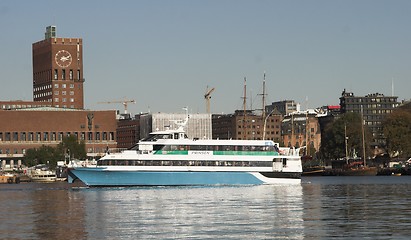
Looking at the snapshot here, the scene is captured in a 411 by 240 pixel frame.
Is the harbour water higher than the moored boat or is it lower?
lower

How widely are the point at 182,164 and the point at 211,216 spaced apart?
46.3 metres

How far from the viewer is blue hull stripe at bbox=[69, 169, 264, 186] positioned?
359ft

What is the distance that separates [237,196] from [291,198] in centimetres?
574

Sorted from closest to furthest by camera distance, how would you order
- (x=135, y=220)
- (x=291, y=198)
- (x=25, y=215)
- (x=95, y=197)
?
(x=135, y=220) → (x=25, y=215) → (x=291, y=198) → (x=95, y=197)

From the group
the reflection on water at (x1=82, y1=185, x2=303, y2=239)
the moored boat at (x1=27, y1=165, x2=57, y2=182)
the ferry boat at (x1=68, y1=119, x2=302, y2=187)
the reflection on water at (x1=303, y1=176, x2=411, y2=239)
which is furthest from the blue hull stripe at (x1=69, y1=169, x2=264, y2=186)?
the moored boat at (x1=27, y1=165, x2=57, y2=182)

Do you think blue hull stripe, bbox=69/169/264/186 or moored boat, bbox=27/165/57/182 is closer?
blue hull stripe, bbox=69/169/264/186

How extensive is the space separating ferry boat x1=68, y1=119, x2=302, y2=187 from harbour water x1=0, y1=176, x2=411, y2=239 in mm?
14207

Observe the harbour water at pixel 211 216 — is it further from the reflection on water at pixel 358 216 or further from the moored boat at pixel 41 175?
the moored boat at pixel 41 175

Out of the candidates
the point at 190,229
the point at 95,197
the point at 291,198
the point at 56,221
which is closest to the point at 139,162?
the point at 95,197

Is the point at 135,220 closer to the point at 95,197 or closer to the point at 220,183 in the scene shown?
the point at 95,197

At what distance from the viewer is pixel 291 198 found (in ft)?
277

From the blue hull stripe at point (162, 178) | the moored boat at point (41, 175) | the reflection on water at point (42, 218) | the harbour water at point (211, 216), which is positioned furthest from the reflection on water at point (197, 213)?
the moored boat at point (41, 175)

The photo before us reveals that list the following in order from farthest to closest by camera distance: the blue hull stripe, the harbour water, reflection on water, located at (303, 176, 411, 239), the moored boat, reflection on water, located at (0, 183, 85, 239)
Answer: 1. the moored boat
2. the blue hull stripe
3. reflection on water, located at (0, 183, 85, 239)
4. the harbour water
5. reflection on water, located at (303, 176, 411, 239)

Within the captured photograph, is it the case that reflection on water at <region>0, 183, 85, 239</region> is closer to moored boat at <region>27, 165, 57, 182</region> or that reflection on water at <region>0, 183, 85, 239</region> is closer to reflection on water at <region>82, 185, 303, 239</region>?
reflection on water at <region>82, 185, 303, 239</region>
